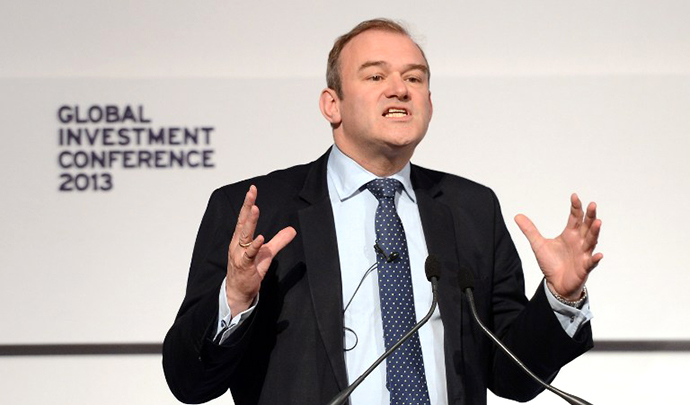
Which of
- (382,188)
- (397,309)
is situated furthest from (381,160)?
(397,309)

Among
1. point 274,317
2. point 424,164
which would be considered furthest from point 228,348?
point 424,164

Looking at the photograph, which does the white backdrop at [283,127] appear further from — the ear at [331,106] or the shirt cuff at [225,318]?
the shirt cuff at [225,318]

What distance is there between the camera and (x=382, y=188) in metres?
2.67

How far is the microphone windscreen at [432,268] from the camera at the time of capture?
2.33 meters

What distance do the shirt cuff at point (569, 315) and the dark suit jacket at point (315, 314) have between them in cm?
2

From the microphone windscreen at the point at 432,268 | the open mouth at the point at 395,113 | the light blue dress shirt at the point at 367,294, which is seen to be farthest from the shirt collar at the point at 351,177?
the microphone windscreen at the point at 432,268

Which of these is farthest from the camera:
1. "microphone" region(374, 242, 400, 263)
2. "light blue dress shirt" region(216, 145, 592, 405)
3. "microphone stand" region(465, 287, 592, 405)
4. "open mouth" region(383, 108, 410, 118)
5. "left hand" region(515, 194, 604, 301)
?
"open mouth" region(383, 108, 410, 118)

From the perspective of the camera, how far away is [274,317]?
2.48 metres

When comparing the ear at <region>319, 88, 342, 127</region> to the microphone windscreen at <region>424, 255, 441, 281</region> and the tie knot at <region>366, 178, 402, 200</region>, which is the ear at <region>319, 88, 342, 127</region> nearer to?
the tie knot at <region>366, 178, 402, 200</region>

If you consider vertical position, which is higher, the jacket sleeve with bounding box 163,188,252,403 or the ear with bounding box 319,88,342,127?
the ear with bounding box 319,88,342,127

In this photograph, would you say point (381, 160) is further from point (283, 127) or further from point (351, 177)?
point (283, 127)

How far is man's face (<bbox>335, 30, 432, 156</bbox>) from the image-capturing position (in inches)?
104

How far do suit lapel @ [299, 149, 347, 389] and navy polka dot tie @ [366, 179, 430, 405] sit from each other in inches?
4.1

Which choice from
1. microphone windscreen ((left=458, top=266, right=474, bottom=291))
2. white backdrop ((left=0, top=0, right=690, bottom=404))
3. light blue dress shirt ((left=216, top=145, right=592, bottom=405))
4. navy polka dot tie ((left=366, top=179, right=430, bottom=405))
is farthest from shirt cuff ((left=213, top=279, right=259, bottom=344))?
white backdrop ((left=0, top=0, right=690, bottom=404))
